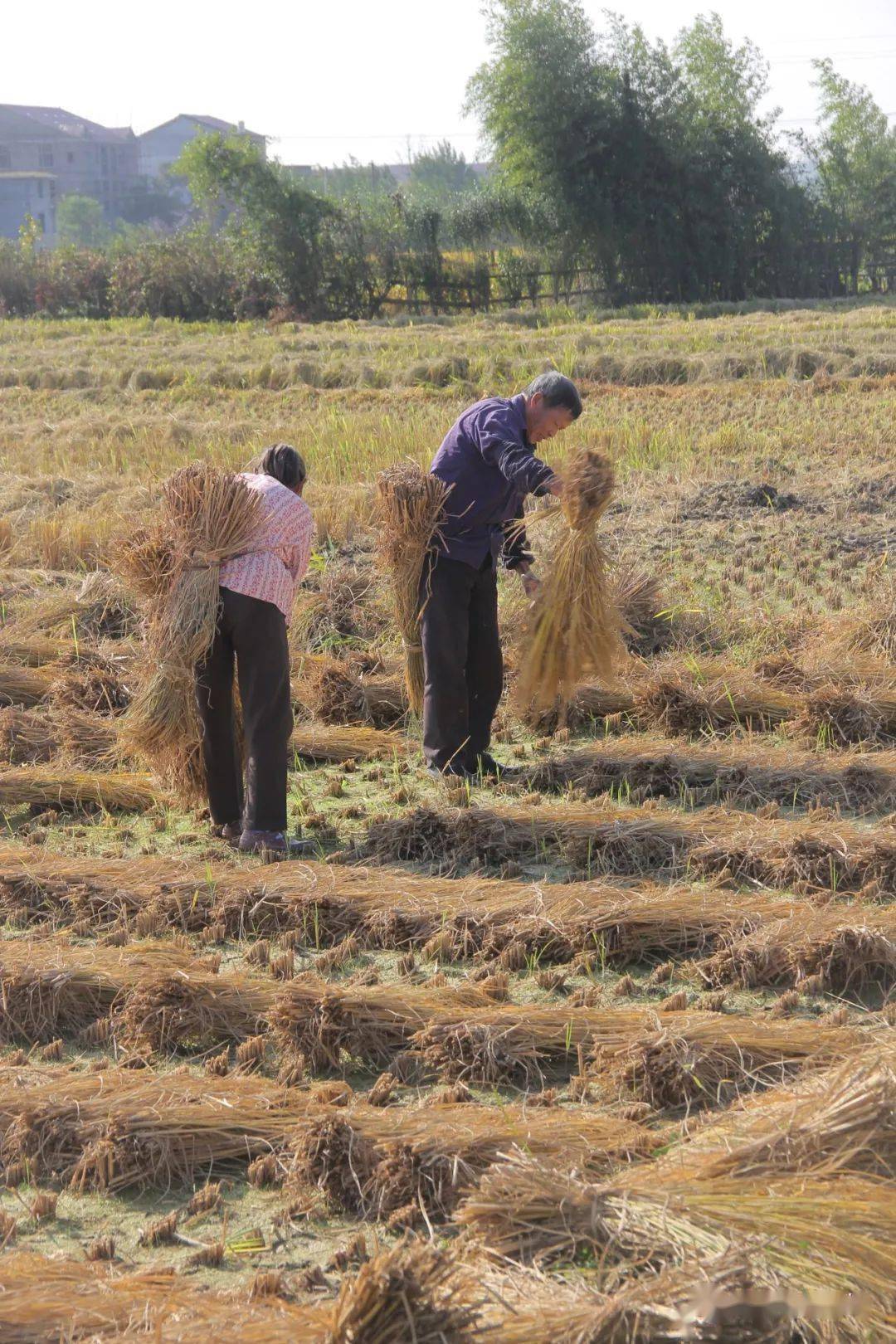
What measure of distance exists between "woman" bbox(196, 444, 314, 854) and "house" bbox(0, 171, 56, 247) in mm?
74918

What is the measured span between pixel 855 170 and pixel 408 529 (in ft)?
140

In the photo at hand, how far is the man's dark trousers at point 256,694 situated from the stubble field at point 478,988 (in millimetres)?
280

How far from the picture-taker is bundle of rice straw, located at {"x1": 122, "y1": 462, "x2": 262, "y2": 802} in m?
4.50

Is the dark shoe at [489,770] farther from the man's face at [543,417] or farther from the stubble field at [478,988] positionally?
the man's face at [543,417]

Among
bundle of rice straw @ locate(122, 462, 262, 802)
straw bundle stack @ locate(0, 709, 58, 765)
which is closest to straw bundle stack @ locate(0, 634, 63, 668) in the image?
straw bundle stack @ locate(0, 709, 58, 765)

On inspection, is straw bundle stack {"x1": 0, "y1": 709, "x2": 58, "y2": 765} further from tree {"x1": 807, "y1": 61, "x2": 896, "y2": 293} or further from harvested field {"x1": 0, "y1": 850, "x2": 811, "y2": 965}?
tree {"x1": 807, "y1": 61, "x2": 896, "y2": 293}

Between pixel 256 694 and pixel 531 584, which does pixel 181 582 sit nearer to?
pixel 256 694

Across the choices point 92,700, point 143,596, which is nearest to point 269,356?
point 92,700

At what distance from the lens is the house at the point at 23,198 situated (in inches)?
2886

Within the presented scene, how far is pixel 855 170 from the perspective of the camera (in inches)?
1697

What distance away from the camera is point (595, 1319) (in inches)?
80.3

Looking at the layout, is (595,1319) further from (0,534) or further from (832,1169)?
(0,534)

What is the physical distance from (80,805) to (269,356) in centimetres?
1478

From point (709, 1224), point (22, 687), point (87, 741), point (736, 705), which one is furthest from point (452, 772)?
point (709, 1224)
